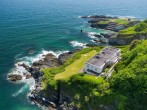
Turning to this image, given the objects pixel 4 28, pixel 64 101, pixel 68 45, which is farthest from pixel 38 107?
pixel 4 28

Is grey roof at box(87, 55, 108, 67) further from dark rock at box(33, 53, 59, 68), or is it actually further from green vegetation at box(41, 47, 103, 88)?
dark rock at box(33, 53, 59, 68)

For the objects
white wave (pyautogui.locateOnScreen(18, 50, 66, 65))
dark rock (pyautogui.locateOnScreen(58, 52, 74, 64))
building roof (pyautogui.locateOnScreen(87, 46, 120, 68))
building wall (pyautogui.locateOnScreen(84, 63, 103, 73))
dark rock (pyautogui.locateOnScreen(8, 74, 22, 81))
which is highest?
building roof (pyautogui.locateOnScreen(87, 46, 120, 68))

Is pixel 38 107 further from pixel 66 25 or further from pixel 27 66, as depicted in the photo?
pixel 66 25

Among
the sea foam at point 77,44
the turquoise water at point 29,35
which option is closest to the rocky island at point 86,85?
the turquoise water at point 29,35

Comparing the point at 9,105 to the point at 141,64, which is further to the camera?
the point at 9,105

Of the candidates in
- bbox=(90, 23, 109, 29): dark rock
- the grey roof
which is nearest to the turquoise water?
bbox=(90, 23, 109, 29): dark rock

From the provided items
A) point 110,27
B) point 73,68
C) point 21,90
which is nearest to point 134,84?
point 73,68

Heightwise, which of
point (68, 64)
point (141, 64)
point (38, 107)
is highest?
point (141, 64)
